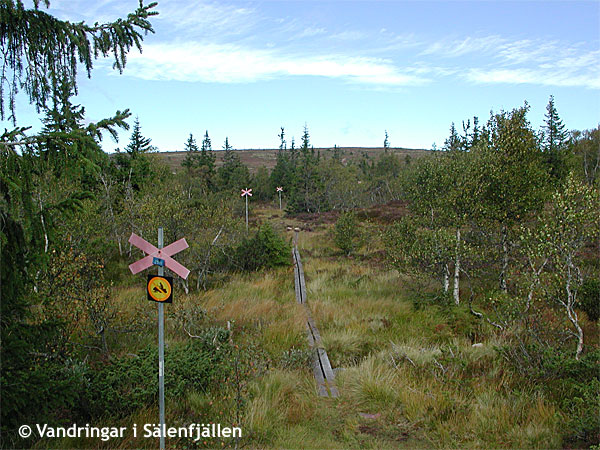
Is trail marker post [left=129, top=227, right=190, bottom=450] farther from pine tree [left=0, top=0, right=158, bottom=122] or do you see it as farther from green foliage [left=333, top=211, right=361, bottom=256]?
green foliage [left=333, top=211, right=361, bottom=256]

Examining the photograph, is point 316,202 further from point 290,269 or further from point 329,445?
point 329,445

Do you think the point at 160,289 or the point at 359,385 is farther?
the point at 359,385

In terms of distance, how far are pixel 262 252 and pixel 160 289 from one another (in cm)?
1437

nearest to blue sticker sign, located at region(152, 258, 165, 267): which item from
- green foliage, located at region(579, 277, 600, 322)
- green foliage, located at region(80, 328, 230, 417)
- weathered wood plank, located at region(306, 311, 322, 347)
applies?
green foliage, located at region(80, 328, 230, 417)

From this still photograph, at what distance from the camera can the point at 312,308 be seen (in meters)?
11.5

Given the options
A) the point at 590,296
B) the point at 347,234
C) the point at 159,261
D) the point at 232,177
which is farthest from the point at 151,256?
the point at 232,177

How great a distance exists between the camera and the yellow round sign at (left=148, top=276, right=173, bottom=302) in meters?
4.25

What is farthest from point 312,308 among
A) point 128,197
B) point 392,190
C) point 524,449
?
point 392,190

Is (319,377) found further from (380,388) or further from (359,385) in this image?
(380,388)

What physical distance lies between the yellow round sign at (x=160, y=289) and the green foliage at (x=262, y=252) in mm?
13606

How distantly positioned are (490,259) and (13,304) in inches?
435

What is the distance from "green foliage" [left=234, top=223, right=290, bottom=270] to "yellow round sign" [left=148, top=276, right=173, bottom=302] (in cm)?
1361

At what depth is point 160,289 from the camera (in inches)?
167

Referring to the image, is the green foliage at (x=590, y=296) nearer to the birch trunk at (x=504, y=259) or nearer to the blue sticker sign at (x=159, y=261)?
the birch trunk at (x=504, y=259)
